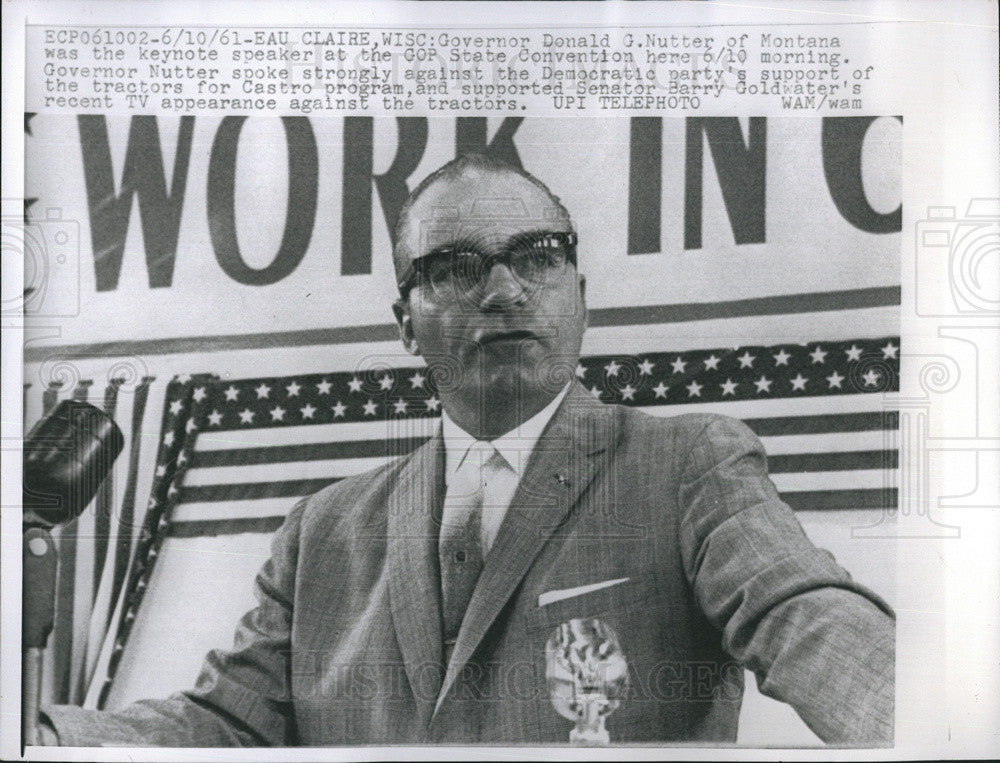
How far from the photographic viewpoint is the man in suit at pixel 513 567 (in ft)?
14.3

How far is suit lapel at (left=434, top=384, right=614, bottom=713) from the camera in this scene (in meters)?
Answer: 4.37

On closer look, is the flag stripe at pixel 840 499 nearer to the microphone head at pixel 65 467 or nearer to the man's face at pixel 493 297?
the man's face at pixel 493 297

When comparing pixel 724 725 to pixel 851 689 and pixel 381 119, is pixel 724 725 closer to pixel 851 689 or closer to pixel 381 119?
pixel 851 689

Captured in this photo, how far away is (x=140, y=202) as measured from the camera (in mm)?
4559

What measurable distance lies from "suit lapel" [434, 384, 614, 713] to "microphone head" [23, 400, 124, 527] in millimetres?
1659

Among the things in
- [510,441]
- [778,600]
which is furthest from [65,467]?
[778,600]

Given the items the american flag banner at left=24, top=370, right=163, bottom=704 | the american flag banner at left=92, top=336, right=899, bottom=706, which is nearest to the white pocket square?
the american flag banner at left=92, top=336, right=899, bottom=706

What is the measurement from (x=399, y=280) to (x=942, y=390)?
2318mm

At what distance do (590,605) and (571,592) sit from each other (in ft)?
0.31

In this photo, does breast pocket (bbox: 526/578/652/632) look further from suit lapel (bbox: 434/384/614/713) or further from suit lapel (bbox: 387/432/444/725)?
suit lapel (bbox: 387/432/444/725)

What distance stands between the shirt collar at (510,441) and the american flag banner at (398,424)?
0.09 m

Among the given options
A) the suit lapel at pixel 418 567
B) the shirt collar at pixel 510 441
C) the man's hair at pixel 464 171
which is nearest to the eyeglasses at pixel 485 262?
the man's hair at pixel 464 171

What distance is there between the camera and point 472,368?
14.6 feet

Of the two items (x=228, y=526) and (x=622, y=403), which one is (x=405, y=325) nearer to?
(x=622, y=403)
